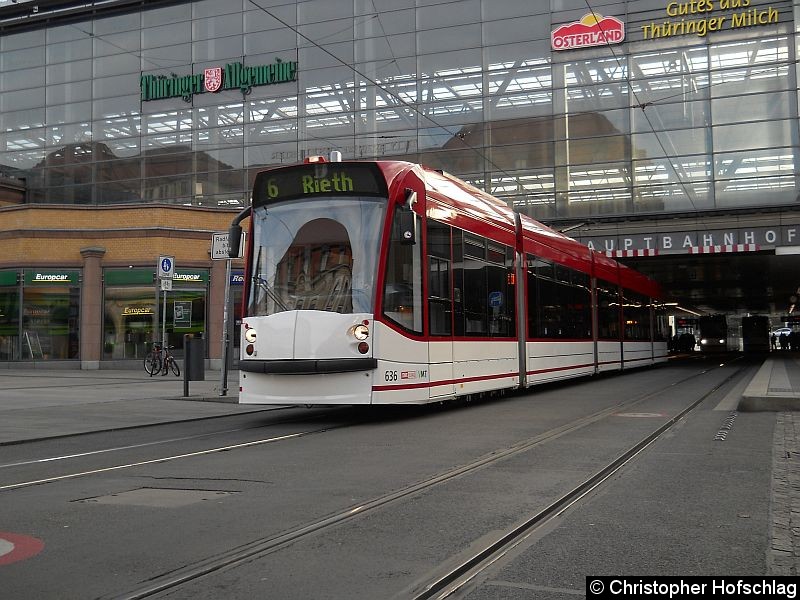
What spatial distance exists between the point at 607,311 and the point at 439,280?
1290 centimetres

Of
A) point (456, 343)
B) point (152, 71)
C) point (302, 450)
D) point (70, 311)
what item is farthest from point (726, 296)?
point (302, 450)

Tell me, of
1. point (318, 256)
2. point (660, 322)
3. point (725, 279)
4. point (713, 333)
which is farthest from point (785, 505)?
point (713, 333)

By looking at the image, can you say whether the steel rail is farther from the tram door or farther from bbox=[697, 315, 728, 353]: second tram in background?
bbox=[697, 315, 728, 353]: second tram in background

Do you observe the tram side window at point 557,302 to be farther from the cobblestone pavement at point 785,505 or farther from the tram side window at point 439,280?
the cobblestone pavement at point 785,505

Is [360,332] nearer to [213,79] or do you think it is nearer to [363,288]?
[363,288]

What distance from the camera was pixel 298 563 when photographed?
15.9 ft

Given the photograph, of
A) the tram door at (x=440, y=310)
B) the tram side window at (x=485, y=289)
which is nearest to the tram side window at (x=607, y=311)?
the tram side window at (x=485, y=289)

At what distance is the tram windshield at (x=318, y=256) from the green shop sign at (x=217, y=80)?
29170 millimetres

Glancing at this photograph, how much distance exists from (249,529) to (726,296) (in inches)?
2340

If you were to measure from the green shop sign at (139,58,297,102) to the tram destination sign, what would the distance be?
2855 cm

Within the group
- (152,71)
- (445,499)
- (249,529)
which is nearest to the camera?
(249,529)

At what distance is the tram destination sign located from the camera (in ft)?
39.4

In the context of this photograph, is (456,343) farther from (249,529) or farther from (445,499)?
(249,529)

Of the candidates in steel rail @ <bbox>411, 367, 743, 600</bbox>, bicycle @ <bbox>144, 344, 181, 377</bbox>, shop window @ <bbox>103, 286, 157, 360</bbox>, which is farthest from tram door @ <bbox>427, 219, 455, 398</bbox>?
shop window @ <bbox>103, 286, 157, 360</bbox>
